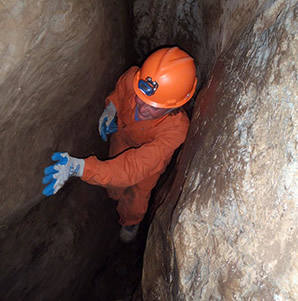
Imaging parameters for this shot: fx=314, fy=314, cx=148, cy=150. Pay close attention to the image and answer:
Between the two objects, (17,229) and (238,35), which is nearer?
(238,35)

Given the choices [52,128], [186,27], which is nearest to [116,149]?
[52,128]

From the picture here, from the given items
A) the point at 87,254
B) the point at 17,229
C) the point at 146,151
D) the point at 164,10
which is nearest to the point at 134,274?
the point at 87,254

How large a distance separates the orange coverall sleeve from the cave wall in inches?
19.7

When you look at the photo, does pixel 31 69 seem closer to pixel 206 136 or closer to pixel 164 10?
pixel 206 136

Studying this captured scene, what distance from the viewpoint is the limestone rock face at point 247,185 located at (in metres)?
1.16

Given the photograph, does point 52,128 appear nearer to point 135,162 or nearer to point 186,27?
point 135,162

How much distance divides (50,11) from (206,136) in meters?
1.13

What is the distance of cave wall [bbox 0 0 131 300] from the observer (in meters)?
1.74

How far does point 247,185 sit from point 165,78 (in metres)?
1.21

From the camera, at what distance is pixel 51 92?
217 cm

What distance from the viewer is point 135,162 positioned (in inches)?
88.7

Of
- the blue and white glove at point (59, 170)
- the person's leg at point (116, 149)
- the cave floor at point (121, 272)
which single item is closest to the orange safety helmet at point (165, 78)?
the blue and white glove at point (59, 170)

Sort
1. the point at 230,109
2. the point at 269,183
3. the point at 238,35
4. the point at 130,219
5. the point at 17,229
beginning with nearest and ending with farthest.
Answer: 1. the point at 269,183
2. the point at 230,109
3. the point at 238,35
4. the point at 17,229
5. the point at 130,219

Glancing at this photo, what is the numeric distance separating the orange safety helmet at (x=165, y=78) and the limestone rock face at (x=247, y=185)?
0.44 m
